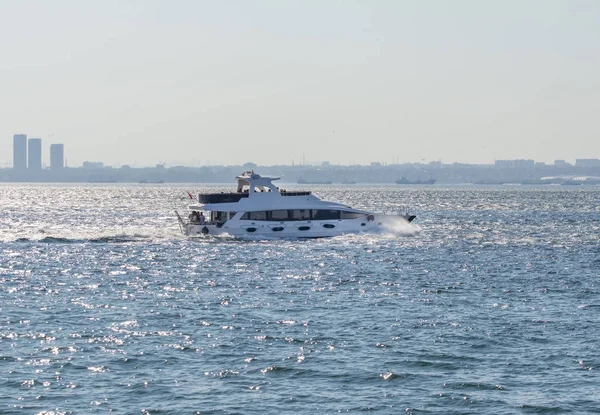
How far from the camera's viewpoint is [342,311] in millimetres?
→ 44812

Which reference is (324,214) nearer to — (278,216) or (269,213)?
(278,216)

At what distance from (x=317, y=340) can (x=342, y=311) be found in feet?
22.3

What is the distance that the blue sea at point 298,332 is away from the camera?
30.4 meters

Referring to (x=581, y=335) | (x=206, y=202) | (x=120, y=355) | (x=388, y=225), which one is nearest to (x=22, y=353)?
(x=120, y=355)

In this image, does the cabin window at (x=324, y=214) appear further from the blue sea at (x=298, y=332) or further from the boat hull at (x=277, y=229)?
the blue sea at (x=298, y=332)

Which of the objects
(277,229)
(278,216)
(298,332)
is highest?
(278,216)

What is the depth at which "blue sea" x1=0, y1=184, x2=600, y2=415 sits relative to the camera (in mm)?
30422

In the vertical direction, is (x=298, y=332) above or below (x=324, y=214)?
below

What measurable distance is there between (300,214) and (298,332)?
44.5m

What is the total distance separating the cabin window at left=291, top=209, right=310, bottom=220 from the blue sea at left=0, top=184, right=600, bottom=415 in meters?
11.0

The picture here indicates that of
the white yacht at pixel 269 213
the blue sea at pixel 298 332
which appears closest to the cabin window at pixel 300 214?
the white yacht at pixel 269 213

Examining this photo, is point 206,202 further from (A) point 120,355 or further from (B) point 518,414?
(B) point 518,414

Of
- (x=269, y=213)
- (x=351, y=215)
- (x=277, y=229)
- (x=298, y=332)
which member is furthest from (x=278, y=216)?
(x=298, y=332)

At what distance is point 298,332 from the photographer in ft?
130
